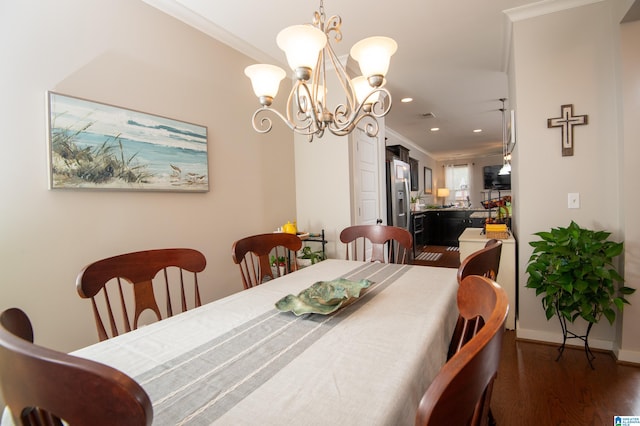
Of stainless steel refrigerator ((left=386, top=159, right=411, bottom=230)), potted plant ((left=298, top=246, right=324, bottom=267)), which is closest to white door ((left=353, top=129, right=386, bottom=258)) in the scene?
potted plant ((left=298, top=246, right=324, bottom=267))

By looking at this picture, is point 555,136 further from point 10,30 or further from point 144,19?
point 10,30

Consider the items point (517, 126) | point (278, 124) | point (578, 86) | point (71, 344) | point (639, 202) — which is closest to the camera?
point (71, 344)

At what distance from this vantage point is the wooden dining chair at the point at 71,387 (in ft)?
1.08

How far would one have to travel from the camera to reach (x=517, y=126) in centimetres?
242

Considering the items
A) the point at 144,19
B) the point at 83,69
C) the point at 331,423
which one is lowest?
the point at 331,423

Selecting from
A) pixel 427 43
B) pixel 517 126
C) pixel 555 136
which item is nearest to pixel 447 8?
pixel 427 43

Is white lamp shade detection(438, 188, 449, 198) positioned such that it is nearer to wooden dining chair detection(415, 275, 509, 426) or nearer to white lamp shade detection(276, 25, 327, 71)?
white lamp shade detection(276, 25, 327, 71)

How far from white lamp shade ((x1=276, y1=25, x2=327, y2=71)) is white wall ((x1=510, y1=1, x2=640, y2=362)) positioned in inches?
76.9

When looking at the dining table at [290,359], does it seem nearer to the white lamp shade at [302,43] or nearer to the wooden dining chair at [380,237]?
the wooden dining chair at [380,237]

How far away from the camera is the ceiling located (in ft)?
7.29

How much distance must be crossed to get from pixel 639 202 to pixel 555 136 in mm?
663

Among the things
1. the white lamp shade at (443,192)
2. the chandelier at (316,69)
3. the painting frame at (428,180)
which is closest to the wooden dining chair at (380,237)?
the chandelier at (316,69)

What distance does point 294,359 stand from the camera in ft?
2.58

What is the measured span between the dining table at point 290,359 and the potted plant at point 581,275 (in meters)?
1.31
